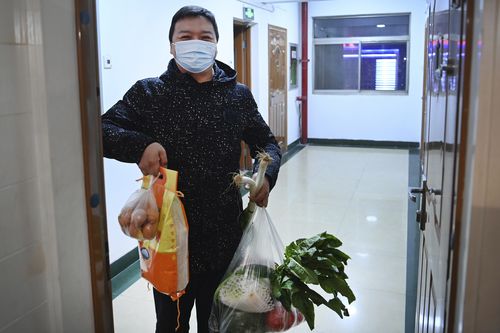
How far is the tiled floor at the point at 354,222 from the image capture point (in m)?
2.71

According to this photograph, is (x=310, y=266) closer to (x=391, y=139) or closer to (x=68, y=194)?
(x=68, y=194)

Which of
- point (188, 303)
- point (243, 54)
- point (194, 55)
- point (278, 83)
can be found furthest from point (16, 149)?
point (278, 83)

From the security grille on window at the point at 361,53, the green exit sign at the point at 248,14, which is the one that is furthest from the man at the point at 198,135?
the security grille on window at the point at 361,53

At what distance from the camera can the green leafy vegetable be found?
141 centimetres

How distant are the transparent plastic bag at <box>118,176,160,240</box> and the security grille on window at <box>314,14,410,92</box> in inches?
295

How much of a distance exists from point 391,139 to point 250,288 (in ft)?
24.3

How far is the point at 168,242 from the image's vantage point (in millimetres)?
1349

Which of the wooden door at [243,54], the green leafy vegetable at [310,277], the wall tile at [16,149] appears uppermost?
the wooden door at [243,54]

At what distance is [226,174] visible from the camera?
1.59m

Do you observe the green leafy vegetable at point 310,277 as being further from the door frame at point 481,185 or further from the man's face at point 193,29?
the man's face at point 193,29

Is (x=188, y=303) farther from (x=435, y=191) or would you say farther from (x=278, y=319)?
(x=435, y=191)

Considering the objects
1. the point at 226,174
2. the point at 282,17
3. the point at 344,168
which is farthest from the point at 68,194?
the point at 282,17

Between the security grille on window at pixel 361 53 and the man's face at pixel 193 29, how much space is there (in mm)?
7022

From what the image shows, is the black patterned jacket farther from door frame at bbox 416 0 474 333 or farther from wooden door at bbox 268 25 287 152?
wooden door at bbox 268 25 287 152
